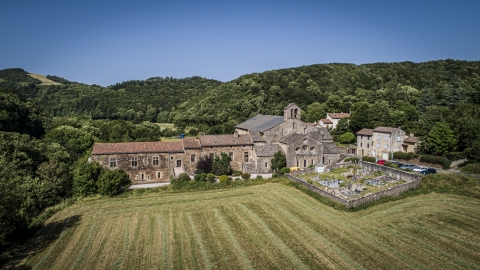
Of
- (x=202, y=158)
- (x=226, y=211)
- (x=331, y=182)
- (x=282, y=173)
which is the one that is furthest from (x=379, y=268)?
(x=202, y=158)

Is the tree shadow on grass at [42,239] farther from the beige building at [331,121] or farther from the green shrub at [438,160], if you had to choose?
the beige building at [331,121]

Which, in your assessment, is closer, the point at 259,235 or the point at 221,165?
the point at 259,235

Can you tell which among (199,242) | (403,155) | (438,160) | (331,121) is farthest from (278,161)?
(331,121)

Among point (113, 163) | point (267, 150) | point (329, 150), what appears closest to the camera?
point (113, 163)

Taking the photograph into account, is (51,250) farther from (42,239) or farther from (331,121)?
(331,121)

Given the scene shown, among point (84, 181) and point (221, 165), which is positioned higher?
point (221, 165)

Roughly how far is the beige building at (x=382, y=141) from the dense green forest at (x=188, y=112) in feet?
12.0

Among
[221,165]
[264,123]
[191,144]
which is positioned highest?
[264,123]

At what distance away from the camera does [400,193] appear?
2983 cm

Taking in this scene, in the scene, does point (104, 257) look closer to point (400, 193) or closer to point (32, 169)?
point (32, 169)

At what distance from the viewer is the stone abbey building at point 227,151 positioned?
40.2 metres

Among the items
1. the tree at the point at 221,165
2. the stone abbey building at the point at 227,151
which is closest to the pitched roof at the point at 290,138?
the stone abbey building at the point at 227,151

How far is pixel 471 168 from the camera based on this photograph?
120 feet

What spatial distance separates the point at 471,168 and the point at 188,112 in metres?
77.1
